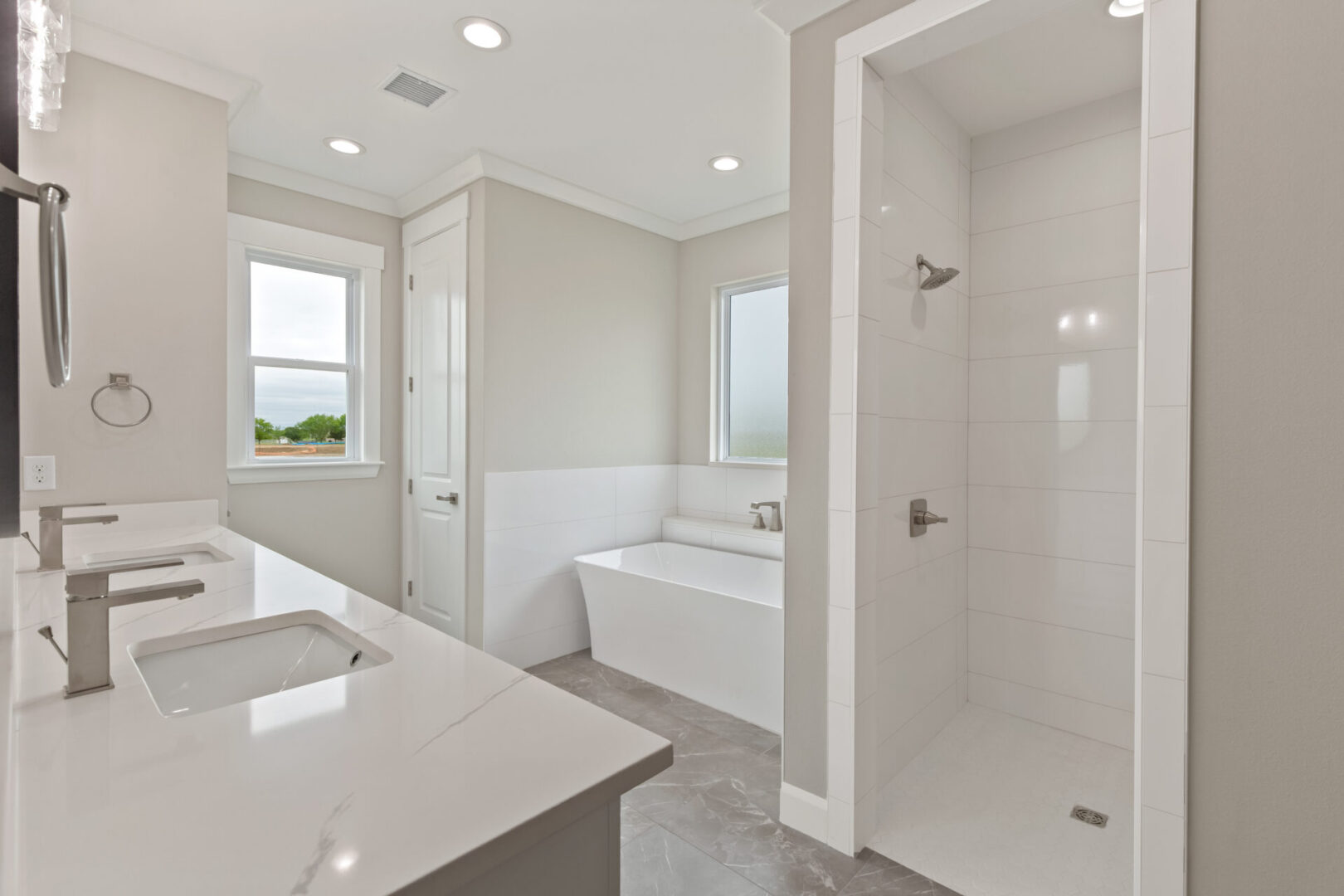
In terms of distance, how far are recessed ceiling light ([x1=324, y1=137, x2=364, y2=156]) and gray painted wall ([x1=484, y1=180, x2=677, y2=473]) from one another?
61cm

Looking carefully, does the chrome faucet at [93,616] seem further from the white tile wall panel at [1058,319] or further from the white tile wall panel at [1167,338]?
the white tile wall panel at [1058,319]

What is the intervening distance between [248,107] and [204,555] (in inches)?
76.6

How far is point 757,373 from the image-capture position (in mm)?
3947

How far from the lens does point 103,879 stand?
495 millimetres

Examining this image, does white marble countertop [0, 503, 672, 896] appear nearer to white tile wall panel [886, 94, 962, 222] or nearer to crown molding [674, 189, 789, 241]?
white tile wall panel [886, 94, 962, 222]

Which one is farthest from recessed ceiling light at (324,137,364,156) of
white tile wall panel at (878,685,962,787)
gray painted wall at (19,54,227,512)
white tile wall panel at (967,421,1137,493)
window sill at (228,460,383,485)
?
white tile wall panel at (878,685,962,787)

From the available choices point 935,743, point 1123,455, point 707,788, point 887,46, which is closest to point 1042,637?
point 935,743

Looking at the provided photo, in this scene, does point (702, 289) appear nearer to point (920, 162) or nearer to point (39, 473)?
point (920, 162)

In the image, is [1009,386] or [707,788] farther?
[1009,386]

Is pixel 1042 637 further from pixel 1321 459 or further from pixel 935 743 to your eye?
pixel 1321 459

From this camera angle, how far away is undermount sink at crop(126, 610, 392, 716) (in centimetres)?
104

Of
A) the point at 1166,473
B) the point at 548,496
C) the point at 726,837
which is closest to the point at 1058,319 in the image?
the point at 1166,473

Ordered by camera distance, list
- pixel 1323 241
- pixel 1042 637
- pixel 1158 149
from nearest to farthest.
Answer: pixel 1323 241, pixel 1158 149, pixel 1042 637

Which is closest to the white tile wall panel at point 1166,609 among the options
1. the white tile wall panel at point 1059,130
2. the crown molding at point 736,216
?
the white tile wall panel at point 1059,130
